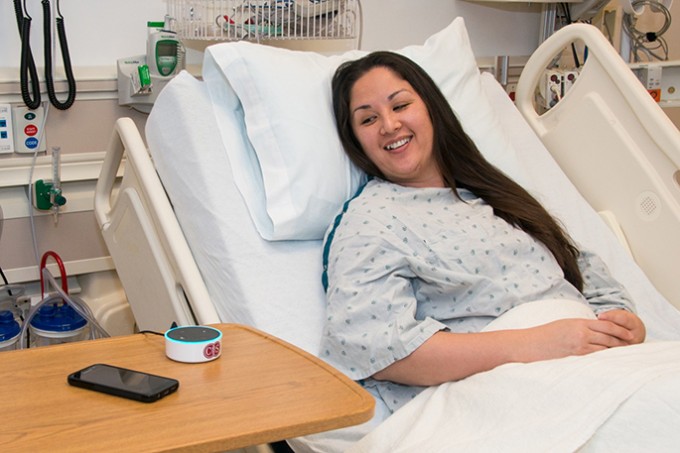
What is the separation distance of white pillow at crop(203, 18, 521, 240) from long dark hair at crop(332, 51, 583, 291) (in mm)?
45

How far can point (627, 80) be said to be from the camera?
2197mm

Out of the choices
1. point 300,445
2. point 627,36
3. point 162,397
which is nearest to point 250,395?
point 162,397

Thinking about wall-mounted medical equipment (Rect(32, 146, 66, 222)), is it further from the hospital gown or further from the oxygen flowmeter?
the hospital gown

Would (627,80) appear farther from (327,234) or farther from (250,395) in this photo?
(250,395)

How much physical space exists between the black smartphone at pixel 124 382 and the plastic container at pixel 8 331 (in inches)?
45.0

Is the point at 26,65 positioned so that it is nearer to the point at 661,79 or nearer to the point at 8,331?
the point at 8,331

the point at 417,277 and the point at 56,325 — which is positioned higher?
the point at 417,277

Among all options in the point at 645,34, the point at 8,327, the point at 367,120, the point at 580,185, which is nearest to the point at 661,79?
the point at 645,34

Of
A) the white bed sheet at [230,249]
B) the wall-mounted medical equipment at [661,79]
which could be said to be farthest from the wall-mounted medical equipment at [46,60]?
the wall-mounted medical equipment at [661,79]

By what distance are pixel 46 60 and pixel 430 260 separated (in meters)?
1.30

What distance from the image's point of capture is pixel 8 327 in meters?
2.18

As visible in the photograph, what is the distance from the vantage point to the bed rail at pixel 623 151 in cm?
213

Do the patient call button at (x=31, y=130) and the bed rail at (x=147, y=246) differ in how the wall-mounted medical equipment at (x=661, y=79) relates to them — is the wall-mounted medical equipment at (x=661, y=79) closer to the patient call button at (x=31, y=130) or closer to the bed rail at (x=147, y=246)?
the bed rail at (x=147, y=246)

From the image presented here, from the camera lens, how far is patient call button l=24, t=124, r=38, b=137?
2354 millimetres
